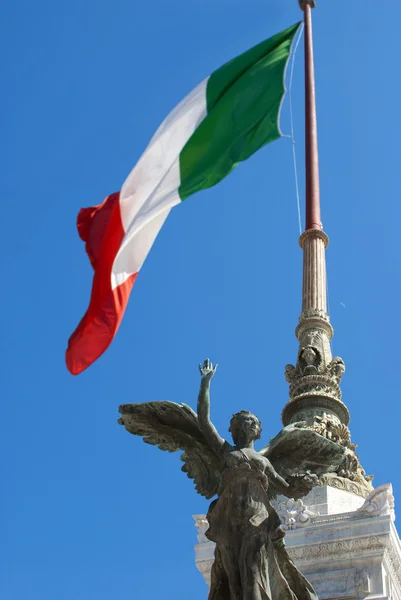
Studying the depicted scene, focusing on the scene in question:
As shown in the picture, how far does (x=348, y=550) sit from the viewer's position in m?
18.4

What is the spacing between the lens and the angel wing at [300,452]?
45.6 feet

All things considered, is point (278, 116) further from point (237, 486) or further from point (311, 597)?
point (311, 597)

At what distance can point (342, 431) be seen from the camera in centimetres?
2231

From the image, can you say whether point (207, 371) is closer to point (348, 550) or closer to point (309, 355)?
point (348, 550)

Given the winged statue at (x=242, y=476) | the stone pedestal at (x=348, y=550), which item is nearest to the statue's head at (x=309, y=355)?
the stone pedestal at (x=348, y=550)

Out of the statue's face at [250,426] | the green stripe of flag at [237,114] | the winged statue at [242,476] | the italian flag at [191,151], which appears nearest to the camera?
the winged statue at [242,476]

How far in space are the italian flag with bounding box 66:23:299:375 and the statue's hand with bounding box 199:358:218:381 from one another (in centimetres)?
171

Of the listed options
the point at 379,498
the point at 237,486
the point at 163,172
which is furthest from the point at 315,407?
the point at 237,486

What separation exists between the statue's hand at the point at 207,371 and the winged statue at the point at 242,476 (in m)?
0.01

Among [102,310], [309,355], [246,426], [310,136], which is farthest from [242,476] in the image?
[310,136]

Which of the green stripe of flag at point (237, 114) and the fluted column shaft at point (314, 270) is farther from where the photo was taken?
the fluted column shaft at point (314, 270)

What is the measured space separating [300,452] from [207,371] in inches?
63.6

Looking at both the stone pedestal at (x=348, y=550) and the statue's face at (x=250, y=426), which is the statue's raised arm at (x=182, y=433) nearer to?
the statue's face at (x=250, y=426)

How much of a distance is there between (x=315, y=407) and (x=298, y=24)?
903 centimetres
